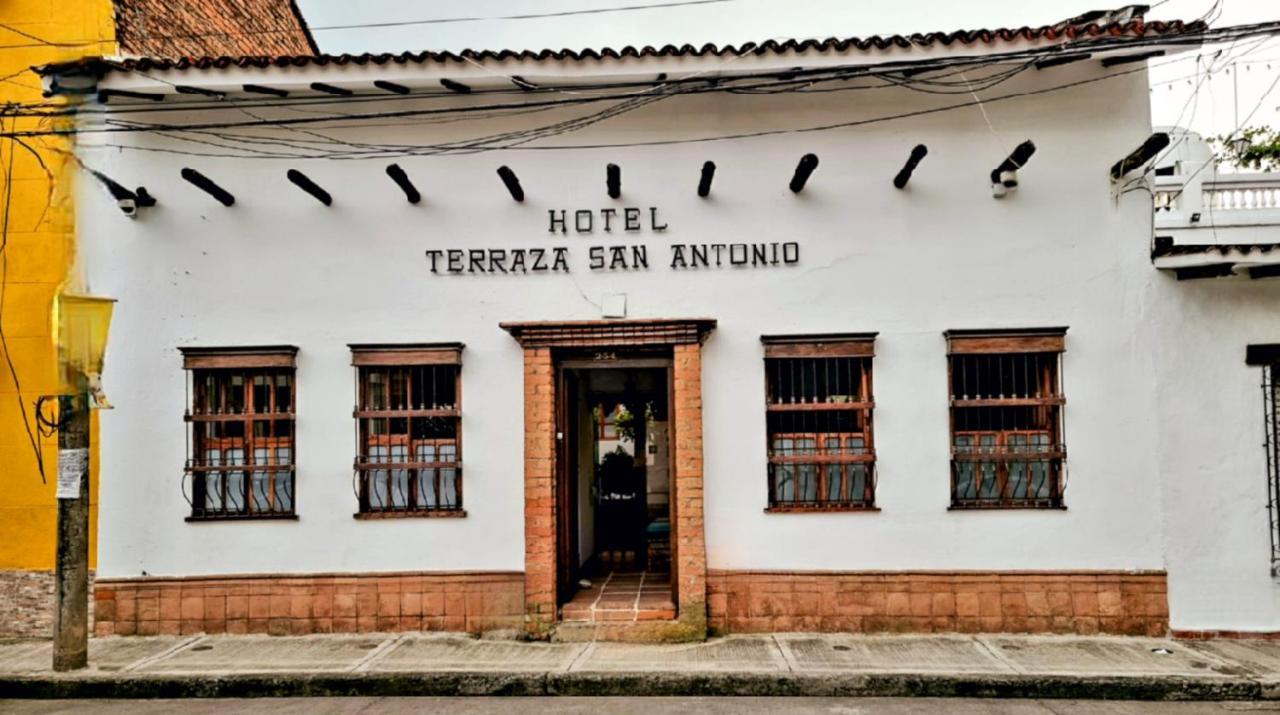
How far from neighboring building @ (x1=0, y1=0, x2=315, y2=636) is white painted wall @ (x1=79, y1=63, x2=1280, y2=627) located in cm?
32

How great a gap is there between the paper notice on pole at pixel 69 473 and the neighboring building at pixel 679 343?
2.95 ft

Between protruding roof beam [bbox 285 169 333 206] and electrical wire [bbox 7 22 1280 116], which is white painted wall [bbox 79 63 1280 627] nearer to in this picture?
protruding roof beam [bbox 285 169 333 206]

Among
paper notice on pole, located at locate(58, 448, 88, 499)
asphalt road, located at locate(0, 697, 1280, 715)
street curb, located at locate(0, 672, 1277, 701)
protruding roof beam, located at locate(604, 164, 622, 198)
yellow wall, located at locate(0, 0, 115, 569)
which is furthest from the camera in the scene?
yellow wall, located at locate(0, 0, 115, 569)

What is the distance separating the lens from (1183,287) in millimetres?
7398

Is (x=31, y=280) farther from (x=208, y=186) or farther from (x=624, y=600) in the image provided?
(x=624, y=600)

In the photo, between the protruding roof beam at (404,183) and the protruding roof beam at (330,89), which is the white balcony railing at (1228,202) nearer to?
the protruding roof beam at (404,183)

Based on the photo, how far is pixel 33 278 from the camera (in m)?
7.71

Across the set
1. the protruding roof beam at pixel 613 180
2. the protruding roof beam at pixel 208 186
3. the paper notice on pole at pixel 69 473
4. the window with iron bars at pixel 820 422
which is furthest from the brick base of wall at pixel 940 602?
the protruding roof beam at pixel 208 186

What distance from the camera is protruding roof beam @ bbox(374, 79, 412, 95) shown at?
7.34m

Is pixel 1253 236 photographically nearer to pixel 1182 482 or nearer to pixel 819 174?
pixel 1182 482

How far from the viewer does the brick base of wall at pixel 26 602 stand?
7539 millimetres

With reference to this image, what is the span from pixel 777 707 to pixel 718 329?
327 centimetres

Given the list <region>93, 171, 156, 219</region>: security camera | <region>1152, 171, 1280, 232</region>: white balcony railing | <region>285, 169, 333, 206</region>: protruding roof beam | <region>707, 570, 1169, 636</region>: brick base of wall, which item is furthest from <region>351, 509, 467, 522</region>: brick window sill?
<region>1152, 171, 1280, 232</region>: white balcony railing

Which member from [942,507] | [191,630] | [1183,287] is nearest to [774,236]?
[942,507]
